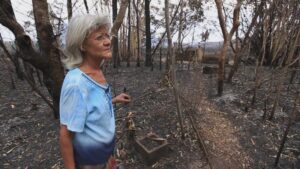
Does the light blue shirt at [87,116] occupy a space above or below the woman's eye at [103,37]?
below

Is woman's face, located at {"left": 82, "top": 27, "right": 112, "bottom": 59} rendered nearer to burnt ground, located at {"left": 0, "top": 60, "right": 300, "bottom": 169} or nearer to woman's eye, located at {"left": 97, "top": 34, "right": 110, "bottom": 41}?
woman's eye, located at {"left": 97, "top": 34, "right": 110, "bottom": 41}

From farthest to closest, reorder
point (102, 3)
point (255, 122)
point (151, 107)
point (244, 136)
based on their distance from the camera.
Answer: point (102, 3), point (151, 107), point (255, 122), point (244, 136)

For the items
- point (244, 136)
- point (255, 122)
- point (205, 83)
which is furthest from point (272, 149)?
point (205, 83)

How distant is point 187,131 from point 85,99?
239 cm

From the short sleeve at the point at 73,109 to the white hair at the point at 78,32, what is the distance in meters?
0.20

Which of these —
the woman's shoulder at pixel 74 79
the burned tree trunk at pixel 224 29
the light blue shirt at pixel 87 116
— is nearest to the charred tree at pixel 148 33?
the burned tree trunk at pixel 224 29

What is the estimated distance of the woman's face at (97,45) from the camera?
1.45m

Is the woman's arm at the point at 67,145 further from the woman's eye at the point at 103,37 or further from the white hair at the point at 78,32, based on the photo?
the woman's eye at the point at 103,37

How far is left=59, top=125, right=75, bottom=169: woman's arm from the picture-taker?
1.40m

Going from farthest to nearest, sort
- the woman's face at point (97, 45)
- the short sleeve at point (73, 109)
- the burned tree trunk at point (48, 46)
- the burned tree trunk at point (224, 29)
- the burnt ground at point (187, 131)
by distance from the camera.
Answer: the burned tree trunk at point (224, 29) < the burned tree trunk at point (48, 46) < the burnt ground at point (187, 131) < the woman's face at point (97, 45) < the short sleeve at point (73, 109)

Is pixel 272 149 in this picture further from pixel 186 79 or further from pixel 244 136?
pixel 186 79

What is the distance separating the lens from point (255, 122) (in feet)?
12.6

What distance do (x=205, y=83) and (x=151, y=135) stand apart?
8.90ft

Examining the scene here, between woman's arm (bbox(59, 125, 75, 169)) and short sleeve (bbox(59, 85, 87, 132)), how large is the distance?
0.04m
